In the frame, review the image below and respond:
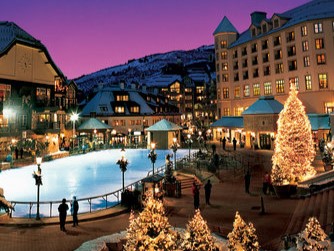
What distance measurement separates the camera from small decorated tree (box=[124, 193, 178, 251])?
6.86 m

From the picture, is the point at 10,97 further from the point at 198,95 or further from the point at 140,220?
the point at 198,95

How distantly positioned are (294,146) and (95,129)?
1570 inches

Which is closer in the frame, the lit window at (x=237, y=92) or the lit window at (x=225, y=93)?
the lit window at (x=237, y=92)

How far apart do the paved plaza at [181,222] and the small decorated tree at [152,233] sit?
5.80 meters

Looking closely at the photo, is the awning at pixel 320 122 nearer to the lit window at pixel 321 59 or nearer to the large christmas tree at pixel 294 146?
the lit window at pixel 321 59

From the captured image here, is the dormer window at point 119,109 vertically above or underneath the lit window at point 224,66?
underneath

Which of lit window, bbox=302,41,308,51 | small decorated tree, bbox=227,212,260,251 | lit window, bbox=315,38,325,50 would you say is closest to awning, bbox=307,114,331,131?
lit window, bbox=315,38,325,50

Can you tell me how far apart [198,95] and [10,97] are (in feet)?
293

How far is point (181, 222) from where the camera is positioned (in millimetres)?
14906

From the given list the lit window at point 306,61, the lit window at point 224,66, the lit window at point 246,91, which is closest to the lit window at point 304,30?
the lit window at point 306,61

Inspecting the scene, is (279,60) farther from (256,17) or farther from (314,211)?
(314,211)

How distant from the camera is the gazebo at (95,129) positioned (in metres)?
54.5

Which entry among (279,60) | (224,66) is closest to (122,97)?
(224,66)

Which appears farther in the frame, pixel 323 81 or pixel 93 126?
pixel 93 126
